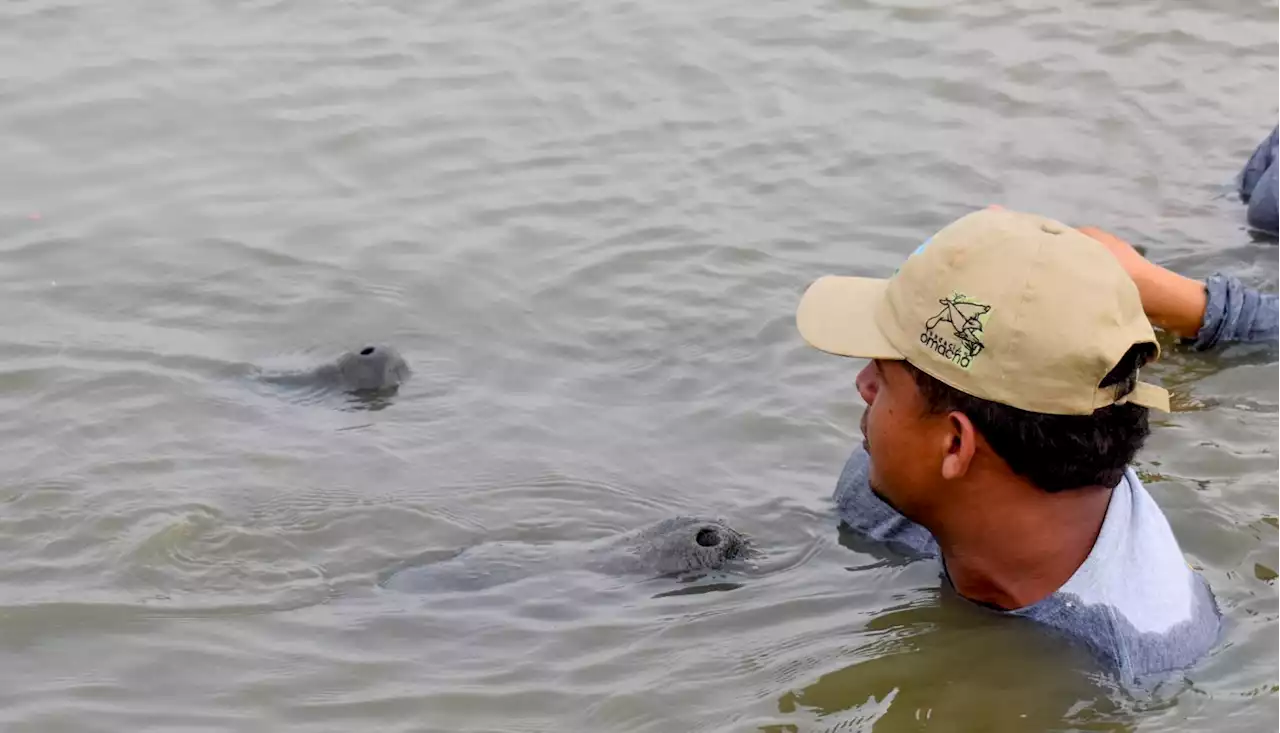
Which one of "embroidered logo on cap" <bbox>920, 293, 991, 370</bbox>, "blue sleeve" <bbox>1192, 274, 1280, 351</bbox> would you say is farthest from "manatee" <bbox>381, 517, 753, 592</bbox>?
"blue sleeve" <bbox>1192, 274, 1280, 351</bbox>

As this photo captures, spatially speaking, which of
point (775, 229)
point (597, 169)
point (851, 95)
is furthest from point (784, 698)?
point (851, 95)

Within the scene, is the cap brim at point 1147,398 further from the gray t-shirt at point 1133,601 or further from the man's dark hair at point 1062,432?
the gray t-shirt at point 1133,601

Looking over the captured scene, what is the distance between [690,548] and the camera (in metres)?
3.81

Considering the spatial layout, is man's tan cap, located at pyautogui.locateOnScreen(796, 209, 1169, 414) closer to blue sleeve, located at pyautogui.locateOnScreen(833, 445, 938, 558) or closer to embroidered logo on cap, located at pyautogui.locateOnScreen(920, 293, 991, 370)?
embroidered logo on cap, located at pyautogui.locateOnScreen(920, 293, 991, 370)

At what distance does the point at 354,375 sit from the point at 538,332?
32.0 inches

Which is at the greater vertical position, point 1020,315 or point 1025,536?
point 1020,315

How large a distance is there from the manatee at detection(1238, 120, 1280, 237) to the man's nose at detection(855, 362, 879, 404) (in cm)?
348

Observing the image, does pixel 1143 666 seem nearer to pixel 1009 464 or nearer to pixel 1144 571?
pixel 1144 571

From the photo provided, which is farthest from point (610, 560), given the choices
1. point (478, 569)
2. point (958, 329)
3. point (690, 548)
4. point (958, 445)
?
point (958, 329)

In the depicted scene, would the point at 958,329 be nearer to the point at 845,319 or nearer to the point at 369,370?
the point at 845,319

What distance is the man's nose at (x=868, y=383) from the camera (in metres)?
3.29

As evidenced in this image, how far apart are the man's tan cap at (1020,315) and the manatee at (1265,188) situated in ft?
11.0

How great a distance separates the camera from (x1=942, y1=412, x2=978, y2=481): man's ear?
307 cm

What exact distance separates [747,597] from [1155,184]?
399cm
